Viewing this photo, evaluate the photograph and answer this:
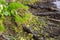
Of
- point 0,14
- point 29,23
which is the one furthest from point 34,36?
point 0,14

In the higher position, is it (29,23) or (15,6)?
(15,6)

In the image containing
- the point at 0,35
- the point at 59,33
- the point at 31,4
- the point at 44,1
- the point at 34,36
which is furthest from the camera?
the point at 44,1

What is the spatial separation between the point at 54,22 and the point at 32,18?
2.47 ft

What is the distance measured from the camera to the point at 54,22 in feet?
22.2

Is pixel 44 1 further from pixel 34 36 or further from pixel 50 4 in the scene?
pixel 34 36

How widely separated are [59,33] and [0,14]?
5.84 feet

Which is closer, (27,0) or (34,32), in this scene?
(34,32)

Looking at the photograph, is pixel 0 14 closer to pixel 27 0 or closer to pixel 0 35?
pixel 0 35

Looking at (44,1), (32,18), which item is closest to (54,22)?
(32,18)

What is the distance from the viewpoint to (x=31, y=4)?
8055mm

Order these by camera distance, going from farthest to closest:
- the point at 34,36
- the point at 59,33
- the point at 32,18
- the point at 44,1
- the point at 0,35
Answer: the point at 44,1 < the point at 32,18 < the point at 59,33 < the point at 34,36 < the point at 0,35

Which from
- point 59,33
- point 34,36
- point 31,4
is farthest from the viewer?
point 31,4

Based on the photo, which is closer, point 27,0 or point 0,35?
point 0,35

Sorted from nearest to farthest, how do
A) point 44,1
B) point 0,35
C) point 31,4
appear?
point 0,35
point 31,4
point 44,1
